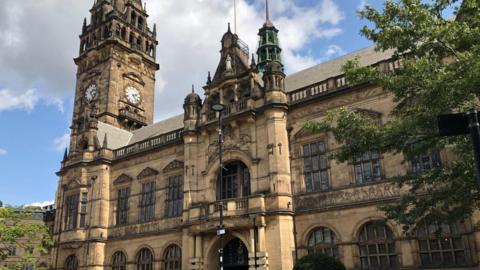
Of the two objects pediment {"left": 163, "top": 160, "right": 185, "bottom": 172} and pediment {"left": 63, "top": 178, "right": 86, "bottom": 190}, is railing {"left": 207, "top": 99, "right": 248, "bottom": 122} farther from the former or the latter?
pediment {"left": 63, "top": 178, "right": 86, "bottom": 190}

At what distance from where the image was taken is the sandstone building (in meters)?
21.7

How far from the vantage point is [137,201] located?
107ft

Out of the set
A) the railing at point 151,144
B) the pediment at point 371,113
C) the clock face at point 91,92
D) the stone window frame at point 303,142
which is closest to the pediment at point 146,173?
the railing at point 151,144

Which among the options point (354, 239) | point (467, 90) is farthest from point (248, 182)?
point (467, 90)

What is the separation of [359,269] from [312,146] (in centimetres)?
698

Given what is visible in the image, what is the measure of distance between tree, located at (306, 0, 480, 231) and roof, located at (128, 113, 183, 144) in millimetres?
25565

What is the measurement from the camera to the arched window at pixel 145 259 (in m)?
30.6

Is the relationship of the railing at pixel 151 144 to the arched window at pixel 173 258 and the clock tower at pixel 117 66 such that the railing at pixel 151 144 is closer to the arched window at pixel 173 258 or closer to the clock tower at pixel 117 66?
the arched window at pixel 173 258

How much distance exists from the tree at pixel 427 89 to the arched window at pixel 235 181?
13.2m

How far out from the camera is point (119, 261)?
32.4 m

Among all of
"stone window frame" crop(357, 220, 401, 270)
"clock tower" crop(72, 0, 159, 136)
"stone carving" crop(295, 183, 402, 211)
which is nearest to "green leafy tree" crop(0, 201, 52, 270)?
"stone carving" crop(295, 183, 402, 211)

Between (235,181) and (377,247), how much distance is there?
9593 millimetres

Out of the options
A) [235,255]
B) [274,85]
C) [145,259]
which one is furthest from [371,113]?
[145,259]

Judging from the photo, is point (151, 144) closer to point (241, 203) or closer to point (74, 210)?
point (74, 210)
